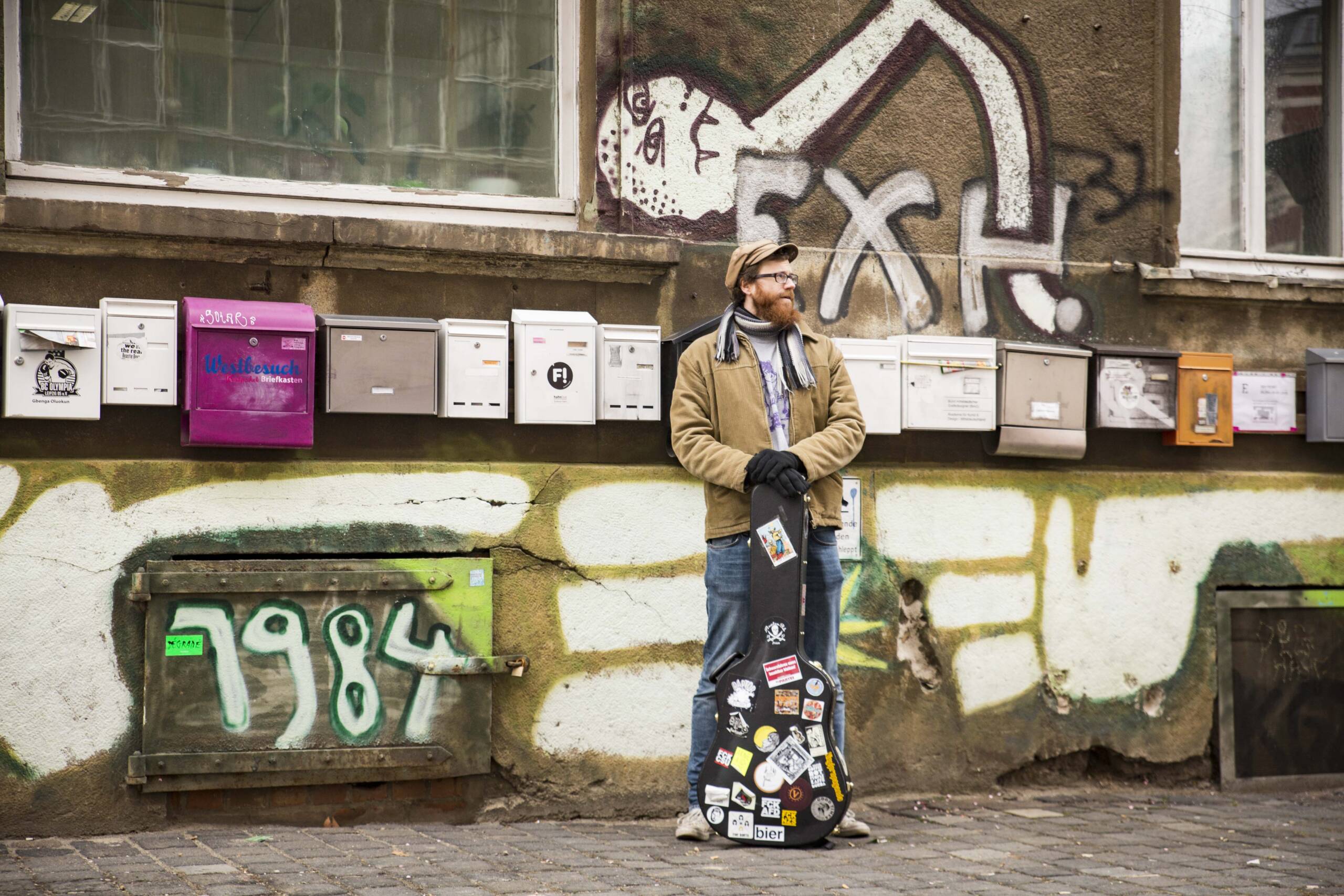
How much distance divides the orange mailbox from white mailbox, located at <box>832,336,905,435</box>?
135 cm

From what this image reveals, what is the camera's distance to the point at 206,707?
4789 millimetres

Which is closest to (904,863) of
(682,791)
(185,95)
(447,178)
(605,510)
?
(682,791)

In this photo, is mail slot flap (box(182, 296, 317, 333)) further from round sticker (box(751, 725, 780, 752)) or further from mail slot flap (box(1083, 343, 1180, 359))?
mail slot flap (box(1083, 343, 1180, 359))

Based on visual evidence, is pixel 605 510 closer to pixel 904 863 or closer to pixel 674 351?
pixel 674 351

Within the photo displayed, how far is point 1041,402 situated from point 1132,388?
1.52 feet

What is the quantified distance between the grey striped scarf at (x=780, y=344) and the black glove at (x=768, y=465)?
0.35m

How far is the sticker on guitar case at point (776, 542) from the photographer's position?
449 centimetres

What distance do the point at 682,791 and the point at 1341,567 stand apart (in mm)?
3256

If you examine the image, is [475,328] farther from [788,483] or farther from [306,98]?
[788,483]

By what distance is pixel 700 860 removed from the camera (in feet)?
14.4

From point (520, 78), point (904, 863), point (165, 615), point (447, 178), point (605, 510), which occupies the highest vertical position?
point (520, 78)

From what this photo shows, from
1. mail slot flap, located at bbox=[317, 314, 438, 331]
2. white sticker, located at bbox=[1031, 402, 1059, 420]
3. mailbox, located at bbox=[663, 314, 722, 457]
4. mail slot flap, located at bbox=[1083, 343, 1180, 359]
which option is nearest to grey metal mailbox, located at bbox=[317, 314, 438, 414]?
mail slot flap, located at bbox=[317, 314, 438, 331]

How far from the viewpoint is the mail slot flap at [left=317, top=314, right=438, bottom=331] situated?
4902 millimetres

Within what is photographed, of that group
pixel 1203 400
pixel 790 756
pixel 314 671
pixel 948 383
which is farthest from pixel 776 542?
pixel 1203 400
